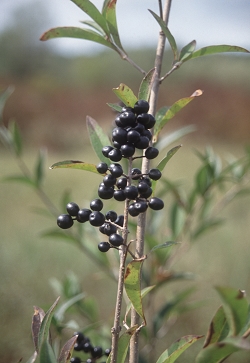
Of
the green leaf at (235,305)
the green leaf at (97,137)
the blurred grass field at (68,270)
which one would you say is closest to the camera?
the green leaf at (235,305)

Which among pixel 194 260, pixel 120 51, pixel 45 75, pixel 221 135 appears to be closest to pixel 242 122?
pixel 221 135

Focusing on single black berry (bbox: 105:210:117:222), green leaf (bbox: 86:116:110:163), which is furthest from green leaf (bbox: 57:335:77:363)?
green leaf (bbox: 86:116:110:163)

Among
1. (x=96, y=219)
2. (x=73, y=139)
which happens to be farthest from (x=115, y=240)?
(x=73, y=139)

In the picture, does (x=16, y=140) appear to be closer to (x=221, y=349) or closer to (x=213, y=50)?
(x=213, y=50)

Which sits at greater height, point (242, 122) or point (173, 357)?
point (173, 357)

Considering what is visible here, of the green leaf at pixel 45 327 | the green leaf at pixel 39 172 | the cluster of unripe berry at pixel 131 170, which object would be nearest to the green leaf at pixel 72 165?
the cluster of unripe berry at pixel 131 170

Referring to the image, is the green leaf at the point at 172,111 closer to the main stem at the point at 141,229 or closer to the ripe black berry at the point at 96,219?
the main stem at the point at 141,229

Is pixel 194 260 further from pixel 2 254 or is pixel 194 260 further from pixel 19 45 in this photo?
pixel 19 45
